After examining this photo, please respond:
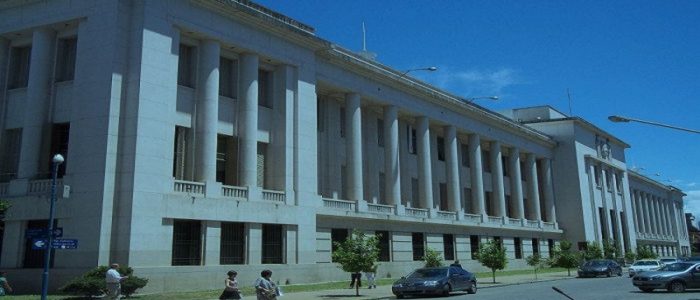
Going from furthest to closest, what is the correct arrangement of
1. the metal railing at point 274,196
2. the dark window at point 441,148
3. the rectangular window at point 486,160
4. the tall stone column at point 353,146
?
the rectangular window at point 486,160 → the dark window at point 441,148 → the tall stone column at point 353,146 → the metal railing at point 274,196

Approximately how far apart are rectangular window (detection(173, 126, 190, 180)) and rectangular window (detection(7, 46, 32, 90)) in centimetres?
848

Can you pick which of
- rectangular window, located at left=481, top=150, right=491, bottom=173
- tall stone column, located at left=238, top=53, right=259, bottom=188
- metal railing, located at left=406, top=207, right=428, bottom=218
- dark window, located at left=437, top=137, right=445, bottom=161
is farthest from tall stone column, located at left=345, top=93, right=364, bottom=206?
rectangular window, located at left=481, top=150, right=491, bottom=173

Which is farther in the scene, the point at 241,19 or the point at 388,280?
the point at 388,280

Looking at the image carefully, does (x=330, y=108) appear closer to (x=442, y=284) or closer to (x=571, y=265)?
(x=442, y=284)

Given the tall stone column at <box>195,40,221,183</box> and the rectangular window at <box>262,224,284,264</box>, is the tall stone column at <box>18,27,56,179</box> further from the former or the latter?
the rectangular window at <box>262,224,284,264</box>

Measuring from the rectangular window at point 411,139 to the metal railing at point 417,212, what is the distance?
6.38 m

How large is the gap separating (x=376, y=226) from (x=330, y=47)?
1278 centimetres

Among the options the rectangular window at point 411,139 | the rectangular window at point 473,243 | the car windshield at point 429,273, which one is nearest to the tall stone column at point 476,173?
the rectangular window at point 473,243

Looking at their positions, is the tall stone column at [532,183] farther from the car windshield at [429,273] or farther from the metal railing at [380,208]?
the car windshield at [429,273]

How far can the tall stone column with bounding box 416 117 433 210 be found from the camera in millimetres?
48969

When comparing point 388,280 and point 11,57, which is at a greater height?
point 11,57

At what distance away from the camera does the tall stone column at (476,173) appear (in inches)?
2231

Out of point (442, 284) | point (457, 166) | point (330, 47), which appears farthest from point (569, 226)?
point (442, 284)

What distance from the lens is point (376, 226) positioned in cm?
4231
